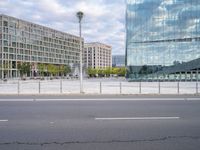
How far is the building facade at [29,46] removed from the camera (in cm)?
13275

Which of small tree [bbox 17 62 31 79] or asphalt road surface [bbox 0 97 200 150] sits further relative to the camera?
small tree [bbox 17 62 31 79]

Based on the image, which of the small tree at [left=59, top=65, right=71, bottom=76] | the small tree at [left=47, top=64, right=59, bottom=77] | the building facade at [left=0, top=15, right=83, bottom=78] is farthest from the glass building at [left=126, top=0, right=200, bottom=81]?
the small tree at [left=59, top=65, right=71, bottom=76]

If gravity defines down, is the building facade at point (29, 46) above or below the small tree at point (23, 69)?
above

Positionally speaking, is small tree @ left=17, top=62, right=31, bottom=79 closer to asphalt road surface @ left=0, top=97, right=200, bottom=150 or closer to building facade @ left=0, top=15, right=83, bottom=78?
building facade @ left=0, top=15, right=83, bottom=78

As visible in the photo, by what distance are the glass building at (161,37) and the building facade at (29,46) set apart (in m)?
71.4

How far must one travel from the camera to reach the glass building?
228ft

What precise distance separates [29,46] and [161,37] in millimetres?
93545

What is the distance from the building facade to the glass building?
71361 mm

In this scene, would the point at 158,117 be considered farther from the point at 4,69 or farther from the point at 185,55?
the point at 4,69

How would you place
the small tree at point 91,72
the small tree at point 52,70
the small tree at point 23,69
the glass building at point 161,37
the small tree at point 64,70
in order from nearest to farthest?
the glass building at point 161,37, the small tree at point 23,69, the small tree at point 52,70, the small tree at point 64,70, the small tree at point 91,72

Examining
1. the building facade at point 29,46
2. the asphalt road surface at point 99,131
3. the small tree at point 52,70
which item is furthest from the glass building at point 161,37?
the small tree at point 52,70

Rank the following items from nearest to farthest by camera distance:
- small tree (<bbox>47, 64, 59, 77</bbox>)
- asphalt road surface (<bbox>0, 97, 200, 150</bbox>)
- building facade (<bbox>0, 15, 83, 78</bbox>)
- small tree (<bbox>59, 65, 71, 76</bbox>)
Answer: asphalt road surface (<bbox>0, 97, 200, 150</bbox>) → building facade (<bbox>0, 15, 83, 78</bbox>) → small tree (<bbox>47, 64, 59, 77</bbox>) → small tree (<bbox>59, 65, 71, 76</bbox>)

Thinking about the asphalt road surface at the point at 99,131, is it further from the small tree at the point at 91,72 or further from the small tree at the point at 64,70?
the small tree at the point at 64,70

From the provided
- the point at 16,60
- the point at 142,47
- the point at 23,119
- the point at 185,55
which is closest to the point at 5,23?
the point at 16,60
